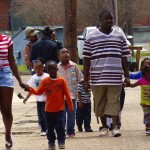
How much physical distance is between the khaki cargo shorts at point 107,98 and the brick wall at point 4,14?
4745cm

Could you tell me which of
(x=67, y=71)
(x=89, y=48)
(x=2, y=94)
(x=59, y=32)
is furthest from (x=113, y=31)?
(x=59, y=32)

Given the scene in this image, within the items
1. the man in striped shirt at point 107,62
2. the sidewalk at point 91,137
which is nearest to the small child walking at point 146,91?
Result: the sidewalk at point 91,137

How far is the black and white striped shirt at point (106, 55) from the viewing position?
1098 centimetres

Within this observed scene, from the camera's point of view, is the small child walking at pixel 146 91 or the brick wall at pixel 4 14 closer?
the small child walking at pixel 146 91

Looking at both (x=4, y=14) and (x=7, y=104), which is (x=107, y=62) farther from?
(x=4, y=14)

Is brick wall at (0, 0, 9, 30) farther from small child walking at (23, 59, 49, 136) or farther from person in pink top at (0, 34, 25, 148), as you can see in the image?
person in pink top at (0, 34, 25, 148)

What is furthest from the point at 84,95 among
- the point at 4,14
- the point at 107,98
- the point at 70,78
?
the point at 4,14

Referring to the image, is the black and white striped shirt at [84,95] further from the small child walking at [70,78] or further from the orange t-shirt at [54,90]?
the orange t-shirt at [54,90]

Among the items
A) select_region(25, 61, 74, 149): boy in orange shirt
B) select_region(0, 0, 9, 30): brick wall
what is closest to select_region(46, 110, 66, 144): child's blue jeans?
select_region(25, 61, 74, 149): boy in orange shirt

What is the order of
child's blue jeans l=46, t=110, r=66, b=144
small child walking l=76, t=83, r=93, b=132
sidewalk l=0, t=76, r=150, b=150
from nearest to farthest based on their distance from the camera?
child's blue jeans l=46, t=110, r=66, b=144
sidewalk l=0, t=76, r=150, b=150
small child walking l=76, t=83, r=93, b=132

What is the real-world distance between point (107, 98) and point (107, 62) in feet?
1.92

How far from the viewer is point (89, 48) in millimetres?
11102

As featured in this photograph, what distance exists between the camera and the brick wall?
198ft

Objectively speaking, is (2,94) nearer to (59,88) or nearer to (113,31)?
(59,88)
